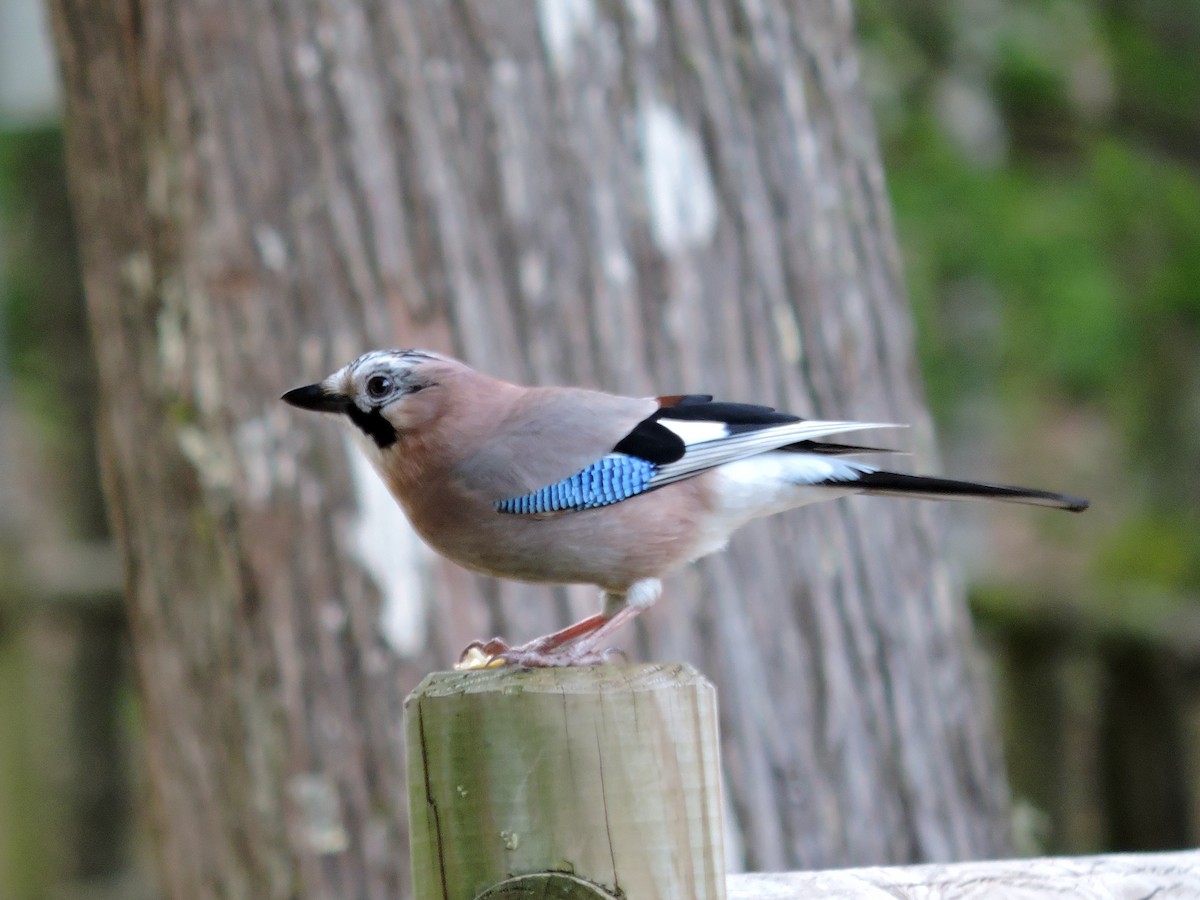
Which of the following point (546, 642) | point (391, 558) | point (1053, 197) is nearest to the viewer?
point (546, 642)

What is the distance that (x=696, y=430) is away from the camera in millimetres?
2639

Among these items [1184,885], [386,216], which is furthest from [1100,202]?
[1184,885]

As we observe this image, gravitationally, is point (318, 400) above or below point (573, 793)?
above

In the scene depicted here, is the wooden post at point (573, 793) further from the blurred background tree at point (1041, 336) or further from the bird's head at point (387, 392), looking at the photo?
the blurred background tree at point (1041, 336)

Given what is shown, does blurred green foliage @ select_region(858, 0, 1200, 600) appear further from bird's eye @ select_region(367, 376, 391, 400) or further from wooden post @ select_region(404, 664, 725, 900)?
wooden post @ select_region(404, 664, 725, 900)

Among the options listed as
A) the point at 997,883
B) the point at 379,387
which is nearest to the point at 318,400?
the point at 379,387

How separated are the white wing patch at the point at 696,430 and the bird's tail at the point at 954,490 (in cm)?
28

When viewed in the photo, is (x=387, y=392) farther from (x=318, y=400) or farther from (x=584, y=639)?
(x=584, y=639)

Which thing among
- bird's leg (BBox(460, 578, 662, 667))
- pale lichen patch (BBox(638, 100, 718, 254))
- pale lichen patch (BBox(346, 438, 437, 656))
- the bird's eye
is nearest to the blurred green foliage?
pale lichen patch (BBox(638, 100, 718, 254))

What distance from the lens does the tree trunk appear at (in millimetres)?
3613

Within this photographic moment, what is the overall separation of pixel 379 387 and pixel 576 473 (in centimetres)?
42

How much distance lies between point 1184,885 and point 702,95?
8.27 feet

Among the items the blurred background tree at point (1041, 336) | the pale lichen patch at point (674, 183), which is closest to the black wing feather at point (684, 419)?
the pale lichen patch at point (674, 183)

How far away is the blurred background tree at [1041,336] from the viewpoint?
5.36m
